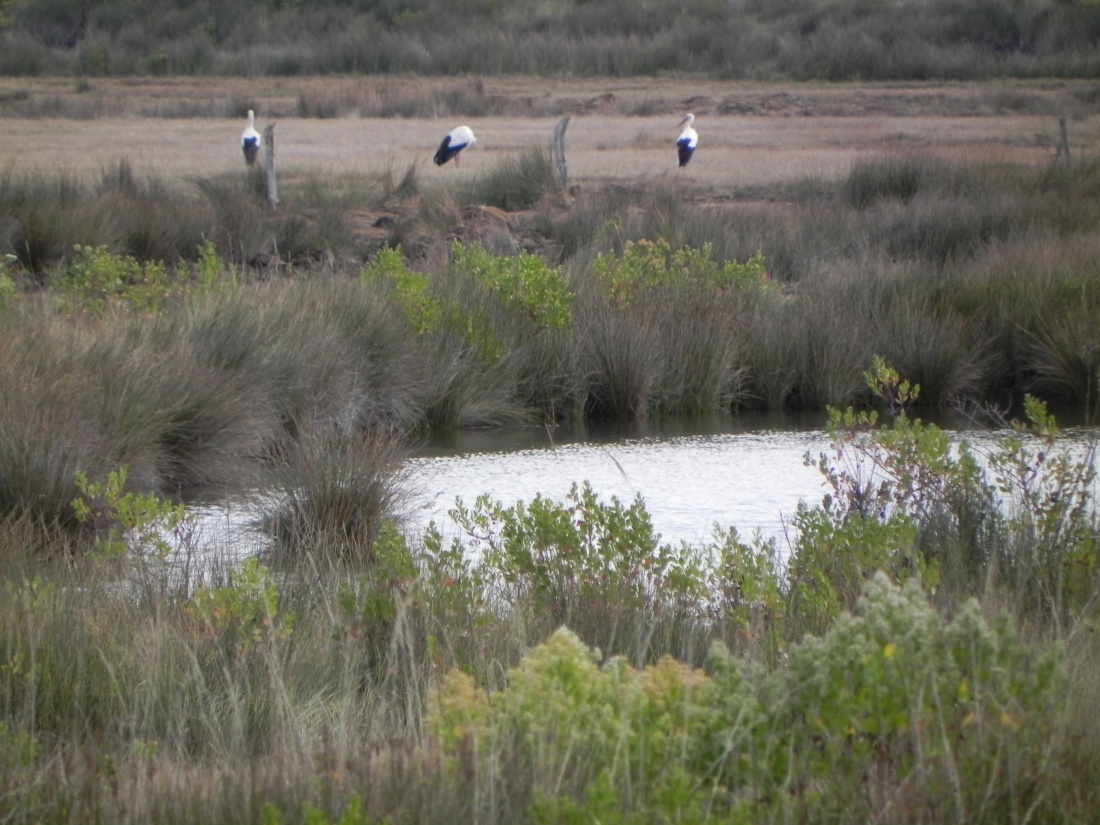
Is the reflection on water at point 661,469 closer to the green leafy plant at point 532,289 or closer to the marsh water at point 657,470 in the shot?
the marsh water at point 657,470

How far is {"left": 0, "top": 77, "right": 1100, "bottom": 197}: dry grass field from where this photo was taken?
22.1m

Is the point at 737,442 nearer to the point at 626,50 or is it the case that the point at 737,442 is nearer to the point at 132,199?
the point at 132,199

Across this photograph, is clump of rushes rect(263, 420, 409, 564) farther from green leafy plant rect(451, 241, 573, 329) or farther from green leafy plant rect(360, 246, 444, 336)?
green leafy plant rect(451, 241, 573, 329)

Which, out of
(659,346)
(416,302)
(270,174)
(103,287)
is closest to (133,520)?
(416,302)

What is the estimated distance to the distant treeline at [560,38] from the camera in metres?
40.7

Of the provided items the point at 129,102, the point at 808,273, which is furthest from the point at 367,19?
the point at 808,273

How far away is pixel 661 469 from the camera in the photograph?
28.5ft

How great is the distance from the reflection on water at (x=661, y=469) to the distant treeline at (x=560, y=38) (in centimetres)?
3141

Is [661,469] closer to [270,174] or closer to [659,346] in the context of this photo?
[659,346]

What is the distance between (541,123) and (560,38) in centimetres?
1502

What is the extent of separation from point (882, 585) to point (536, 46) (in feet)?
141

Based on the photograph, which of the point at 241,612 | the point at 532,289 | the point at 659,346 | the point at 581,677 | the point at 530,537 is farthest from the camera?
the point at 659,346

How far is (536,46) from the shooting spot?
4434 cm

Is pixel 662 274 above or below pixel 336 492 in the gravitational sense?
above
